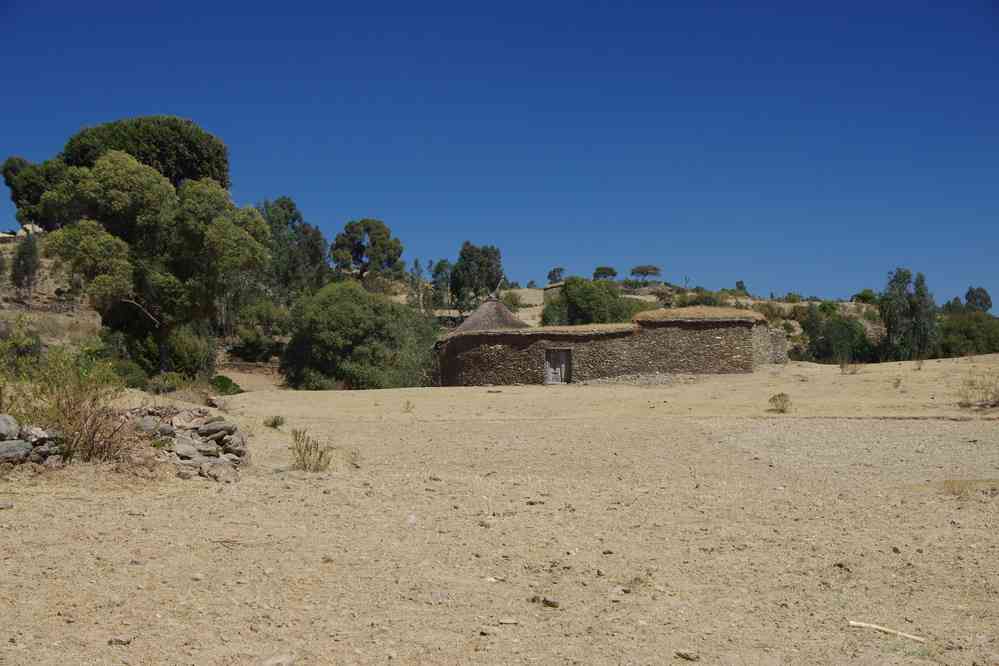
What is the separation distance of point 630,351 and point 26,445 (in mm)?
19263

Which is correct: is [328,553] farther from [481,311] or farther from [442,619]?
[481,311]

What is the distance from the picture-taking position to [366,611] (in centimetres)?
533

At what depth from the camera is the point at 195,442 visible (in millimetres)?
9703

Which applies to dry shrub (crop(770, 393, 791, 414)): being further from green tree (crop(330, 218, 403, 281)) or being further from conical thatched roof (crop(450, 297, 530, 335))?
green tree (crop(330, 218, 403, 281))

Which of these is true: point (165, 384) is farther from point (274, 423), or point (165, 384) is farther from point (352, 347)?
point (352, 347)

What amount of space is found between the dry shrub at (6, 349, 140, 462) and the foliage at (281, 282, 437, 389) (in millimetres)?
20661

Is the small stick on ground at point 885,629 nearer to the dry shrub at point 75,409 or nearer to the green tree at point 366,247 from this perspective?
the dry shrub at point 75,409

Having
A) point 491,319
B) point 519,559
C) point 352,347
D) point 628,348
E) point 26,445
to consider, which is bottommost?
point 519,559

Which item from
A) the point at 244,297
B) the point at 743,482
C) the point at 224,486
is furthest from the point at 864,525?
the point at 244,297

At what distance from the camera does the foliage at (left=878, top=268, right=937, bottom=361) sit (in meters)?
36.7

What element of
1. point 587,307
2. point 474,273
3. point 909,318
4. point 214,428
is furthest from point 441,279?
point 214,428

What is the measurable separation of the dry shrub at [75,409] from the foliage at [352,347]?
2066 cm

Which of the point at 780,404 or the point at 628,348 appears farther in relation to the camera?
the point at 628,348

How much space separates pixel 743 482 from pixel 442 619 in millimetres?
5626
